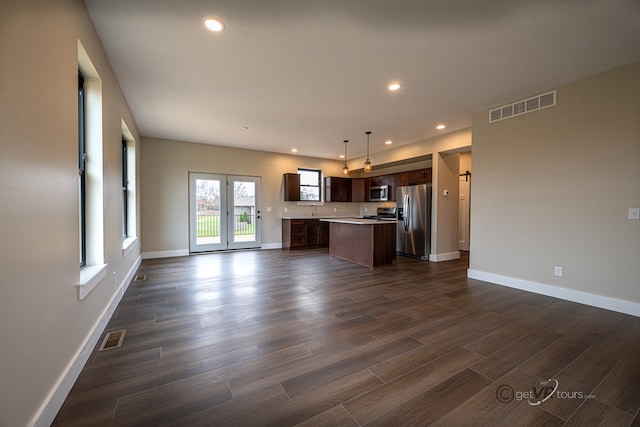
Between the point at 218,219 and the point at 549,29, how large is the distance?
22.2 ft

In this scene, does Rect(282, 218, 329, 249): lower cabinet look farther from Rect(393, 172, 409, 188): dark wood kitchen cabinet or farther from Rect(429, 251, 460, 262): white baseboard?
Rect(429, 251, 460, 262): white baseboard

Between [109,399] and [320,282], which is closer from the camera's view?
[109,399]

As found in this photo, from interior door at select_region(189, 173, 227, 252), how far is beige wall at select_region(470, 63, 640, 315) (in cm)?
584

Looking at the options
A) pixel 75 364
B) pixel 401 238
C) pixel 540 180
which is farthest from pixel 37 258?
pixel 401 238

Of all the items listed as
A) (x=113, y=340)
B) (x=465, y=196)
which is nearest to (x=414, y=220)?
(x=465, y=196)

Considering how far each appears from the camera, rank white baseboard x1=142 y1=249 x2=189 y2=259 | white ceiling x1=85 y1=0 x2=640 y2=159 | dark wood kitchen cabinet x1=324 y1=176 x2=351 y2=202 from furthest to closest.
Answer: dark wood kitchen cabinet x1=324 y1=176 x2=351 y2=202 → white baseboard x1=142 y1=249 x2=189 y2=259 → white ceiling x1=85 y1=0 x2=640 y2=159

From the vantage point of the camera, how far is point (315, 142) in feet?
20.8

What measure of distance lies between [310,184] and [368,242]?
368 cm

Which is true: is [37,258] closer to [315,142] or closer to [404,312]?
[404,312]

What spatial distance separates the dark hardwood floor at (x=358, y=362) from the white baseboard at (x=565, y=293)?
0.15m

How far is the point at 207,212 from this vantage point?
667 centimetres

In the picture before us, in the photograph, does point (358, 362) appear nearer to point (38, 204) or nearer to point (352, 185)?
point (38, 204)

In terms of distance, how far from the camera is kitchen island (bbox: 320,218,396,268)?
5188 mm

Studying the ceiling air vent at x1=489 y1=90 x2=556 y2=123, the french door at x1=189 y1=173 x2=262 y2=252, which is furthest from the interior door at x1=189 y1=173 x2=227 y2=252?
the ceiling air vent at x1=489 y1=90 x2=556 y2=123
